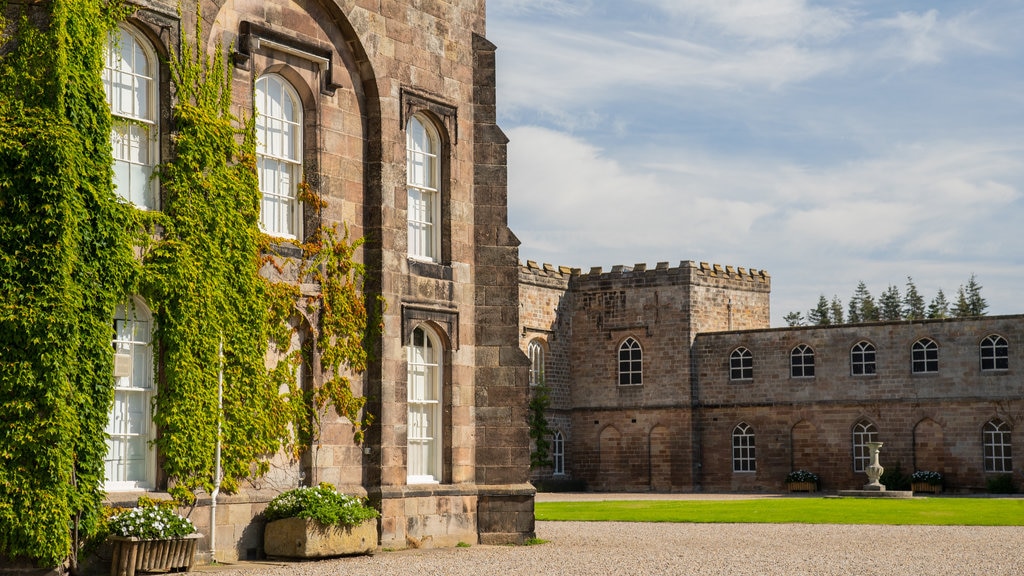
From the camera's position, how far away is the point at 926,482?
4003 centimetres

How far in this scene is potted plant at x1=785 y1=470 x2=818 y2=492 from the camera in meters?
42.0

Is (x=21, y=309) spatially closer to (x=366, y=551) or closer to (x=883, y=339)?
(x=366, y=551)

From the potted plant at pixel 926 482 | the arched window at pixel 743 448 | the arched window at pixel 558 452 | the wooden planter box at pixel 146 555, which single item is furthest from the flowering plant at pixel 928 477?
the wooden planter box at pixel 146 555

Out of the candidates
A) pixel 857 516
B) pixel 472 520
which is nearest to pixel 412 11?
pixel 472 520

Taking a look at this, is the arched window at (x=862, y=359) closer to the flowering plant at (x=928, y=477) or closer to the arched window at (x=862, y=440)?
the arched window at (x=862, y=440)

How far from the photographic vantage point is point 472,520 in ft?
→ 63.5

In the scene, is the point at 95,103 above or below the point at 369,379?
above

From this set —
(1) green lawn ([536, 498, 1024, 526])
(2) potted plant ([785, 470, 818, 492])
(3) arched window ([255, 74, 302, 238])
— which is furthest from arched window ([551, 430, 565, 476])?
(3) arched window ([255, 74, 302, 238])

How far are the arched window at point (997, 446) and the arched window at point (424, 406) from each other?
84.4 feet

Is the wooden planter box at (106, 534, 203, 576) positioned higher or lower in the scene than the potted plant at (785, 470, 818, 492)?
higher

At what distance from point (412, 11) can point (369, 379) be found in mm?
5273

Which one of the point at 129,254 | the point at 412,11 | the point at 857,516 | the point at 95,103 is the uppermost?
the point at 412,11

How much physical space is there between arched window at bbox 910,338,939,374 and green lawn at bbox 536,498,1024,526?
23.0ft

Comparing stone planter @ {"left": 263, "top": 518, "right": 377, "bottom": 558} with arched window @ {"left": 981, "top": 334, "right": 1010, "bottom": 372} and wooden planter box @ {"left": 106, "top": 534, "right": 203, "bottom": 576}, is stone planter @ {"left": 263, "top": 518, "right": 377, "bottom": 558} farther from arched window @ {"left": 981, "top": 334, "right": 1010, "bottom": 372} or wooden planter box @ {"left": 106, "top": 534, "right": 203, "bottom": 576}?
arched window @ {"left": 981, "top": 334, "right": 1010, "bottom": 372}
